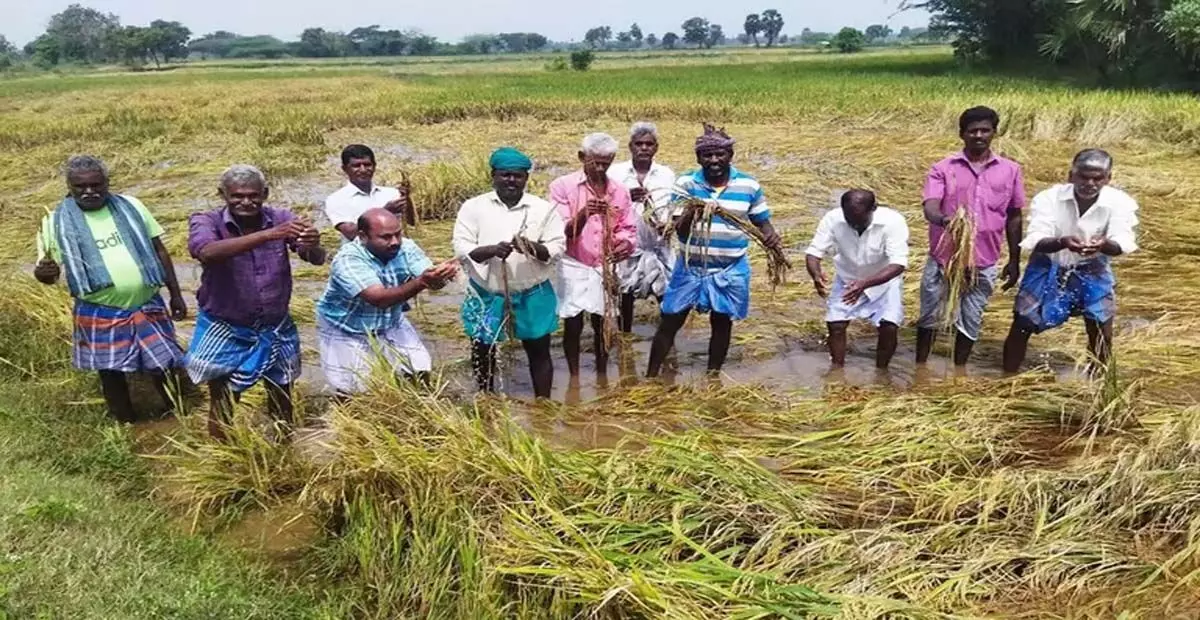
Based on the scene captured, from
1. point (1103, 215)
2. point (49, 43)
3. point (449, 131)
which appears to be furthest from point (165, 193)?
point (49, 43)

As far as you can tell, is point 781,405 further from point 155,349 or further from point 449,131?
point 449,131

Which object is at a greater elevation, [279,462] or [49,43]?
[49,43]

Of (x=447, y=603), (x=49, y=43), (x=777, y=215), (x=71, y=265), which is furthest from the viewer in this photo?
(x=49, y=43)

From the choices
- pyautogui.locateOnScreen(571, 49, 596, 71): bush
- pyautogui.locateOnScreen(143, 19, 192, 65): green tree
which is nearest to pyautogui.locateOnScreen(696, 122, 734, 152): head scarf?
pyautogui.locateOnScreen(571, 49, 596, 71): bush

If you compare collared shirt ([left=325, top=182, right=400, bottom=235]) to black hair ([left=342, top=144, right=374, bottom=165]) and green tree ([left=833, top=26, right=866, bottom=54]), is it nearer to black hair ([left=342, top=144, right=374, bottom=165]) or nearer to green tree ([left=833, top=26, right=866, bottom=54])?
black hair ([left=342, top=144, right=374, bottom=165])

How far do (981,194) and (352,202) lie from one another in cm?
333

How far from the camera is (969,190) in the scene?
4.69 m

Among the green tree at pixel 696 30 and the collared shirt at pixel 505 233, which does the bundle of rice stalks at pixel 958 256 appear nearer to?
the collared shirt at pixel 505 233

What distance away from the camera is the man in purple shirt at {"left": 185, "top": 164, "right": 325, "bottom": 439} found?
370 centimetres

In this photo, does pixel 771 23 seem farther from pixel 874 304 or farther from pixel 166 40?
pixel 874 304

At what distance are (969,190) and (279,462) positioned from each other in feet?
11.7

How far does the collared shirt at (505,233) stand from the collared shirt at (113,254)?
1.53m

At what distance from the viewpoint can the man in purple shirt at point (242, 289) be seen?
3.70m

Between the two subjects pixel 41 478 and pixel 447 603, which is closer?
pixel 447 603
